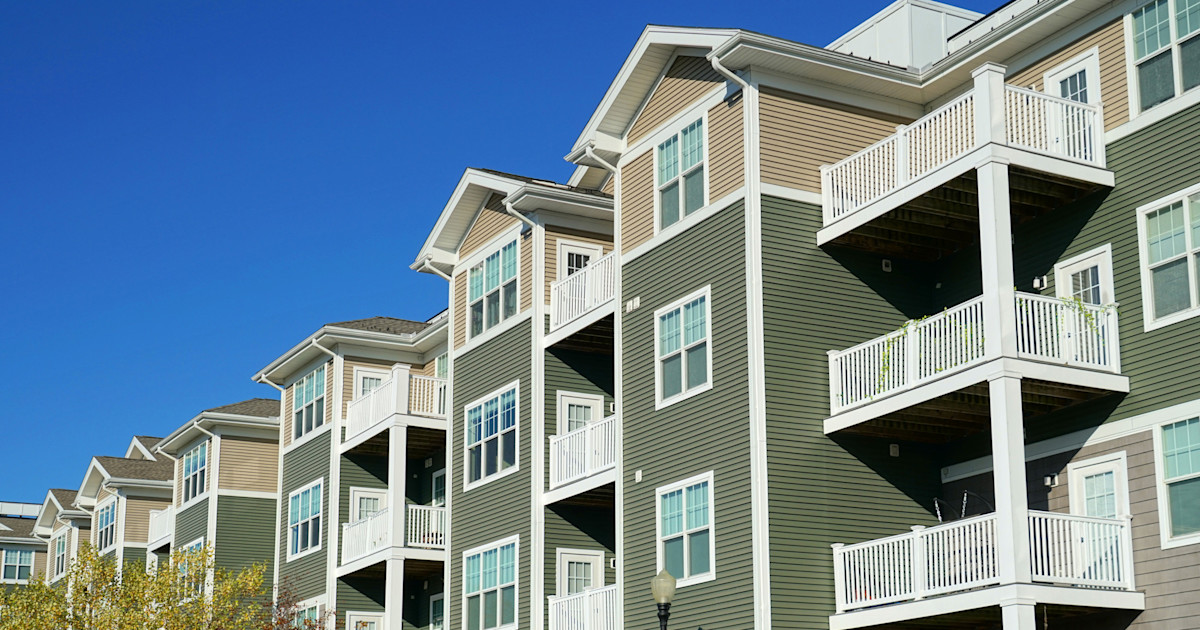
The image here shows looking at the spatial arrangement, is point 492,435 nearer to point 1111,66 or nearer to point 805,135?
point 805,135

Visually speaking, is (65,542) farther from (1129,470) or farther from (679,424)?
(1129,470)

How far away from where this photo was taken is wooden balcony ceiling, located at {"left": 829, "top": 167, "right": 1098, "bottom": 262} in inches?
888

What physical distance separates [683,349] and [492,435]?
8.27 metres

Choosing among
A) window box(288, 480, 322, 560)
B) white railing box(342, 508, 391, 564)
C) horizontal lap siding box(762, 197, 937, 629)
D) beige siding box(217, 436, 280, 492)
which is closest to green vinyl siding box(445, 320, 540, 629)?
white railing box(342, 508, 391, 564)

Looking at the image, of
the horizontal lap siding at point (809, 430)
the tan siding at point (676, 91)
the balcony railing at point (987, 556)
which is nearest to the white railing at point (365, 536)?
the tan siding at point (676, 91)

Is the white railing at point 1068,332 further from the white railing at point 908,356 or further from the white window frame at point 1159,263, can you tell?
the white railing at point 908,356

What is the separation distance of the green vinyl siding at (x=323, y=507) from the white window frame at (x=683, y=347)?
54.6 ft

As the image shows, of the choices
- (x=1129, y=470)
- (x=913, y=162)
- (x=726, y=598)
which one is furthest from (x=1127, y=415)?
(x=726, y=598)

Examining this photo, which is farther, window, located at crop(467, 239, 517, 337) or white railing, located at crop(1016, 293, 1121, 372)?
window, located at crop(467, 239, 517, 337)

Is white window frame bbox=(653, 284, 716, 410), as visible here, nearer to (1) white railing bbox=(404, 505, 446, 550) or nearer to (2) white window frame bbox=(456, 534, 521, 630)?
(2) white window frame bbox=(456, 534, 521, 630)

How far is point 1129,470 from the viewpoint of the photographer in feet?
68.9

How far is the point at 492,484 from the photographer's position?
108 feet

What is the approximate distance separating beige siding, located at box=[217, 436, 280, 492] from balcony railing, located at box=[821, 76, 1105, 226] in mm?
28684

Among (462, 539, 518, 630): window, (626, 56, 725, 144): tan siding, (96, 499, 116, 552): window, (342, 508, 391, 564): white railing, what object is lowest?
(462, 539, 518, 630): window
